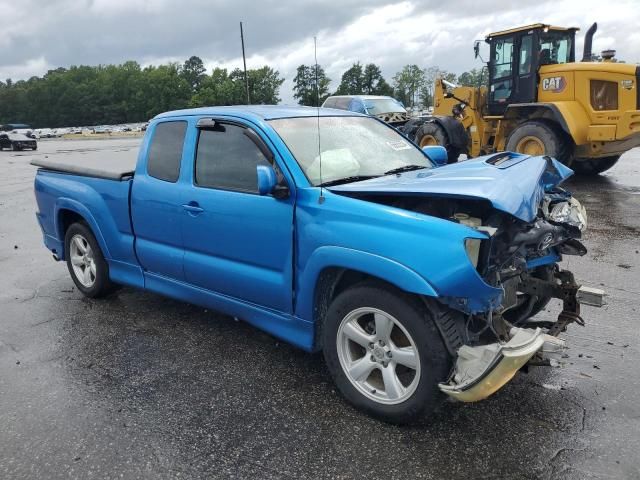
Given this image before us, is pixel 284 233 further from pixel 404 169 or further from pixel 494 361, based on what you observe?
pixel 494 361

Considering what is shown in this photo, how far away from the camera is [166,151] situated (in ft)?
14.3

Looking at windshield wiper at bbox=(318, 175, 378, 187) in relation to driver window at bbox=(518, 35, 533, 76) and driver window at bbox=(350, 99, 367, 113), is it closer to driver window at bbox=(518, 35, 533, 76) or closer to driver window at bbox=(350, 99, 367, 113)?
driver window at bbox=(518, 35, 533, 76)

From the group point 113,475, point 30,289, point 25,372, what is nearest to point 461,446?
point 113,475

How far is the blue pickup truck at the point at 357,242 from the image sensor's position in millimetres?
2771

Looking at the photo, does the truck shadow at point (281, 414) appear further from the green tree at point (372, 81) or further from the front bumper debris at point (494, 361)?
the green tree at point (372, 81)

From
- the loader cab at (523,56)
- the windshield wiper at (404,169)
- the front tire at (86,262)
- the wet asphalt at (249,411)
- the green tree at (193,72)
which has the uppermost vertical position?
the green tree at (193,72)

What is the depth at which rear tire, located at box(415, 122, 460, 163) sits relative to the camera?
12680mm

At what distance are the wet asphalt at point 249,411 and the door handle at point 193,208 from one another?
1045 mm

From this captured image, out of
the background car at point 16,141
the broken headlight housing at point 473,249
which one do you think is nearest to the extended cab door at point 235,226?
the broken headlight housing at point 473,249

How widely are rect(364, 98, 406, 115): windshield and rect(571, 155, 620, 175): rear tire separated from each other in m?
6.53

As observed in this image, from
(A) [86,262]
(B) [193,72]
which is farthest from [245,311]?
(B) [193,72]

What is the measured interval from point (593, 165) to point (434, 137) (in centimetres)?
361

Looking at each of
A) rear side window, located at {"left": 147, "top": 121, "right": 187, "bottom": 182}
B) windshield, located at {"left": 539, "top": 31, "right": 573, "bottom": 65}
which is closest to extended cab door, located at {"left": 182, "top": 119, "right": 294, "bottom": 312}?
rear side window, located at {"left": 147, "top": 121, "right": 187, "bottom": 182}

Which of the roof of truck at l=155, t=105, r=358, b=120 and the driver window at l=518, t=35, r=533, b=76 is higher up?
the driver window at l=518, t=35, r=533, b=76
